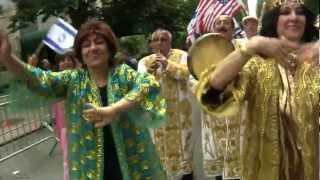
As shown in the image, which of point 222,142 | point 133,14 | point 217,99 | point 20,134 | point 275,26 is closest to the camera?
point 217,99

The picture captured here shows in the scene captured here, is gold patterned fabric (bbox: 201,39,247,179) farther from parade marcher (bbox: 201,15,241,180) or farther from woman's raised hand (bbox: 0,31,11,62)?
woman's raised hand (bbox: 0,31,11,62)

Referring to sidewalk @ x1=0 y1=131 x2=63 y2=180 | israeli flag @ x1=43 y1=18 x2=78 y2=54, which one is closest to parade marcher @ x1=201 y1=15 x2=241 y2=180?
israeli flag @ x1=43 y1=18 x2=78 y2=54

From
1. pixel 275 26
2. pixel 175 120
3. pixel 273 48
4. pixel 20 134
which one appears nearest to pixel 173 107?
pixel 175 120

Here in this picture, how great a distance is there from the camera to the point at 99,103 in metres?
3.36

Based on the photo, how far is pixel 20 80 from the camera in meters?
3.19

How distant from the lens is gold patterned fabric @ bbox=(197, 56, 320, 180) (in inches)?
99.2

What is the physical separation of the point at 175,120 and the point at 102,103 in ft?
8.83

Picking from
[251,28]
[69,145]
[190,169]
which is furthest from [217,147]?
[69,145]

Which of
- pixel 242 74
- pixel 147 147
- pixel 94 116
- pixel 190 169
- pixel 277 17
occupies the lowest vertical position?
pixel 190 169

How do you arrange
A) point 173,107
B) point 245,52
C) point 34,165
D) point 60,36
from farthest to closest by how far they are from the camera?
1. point 34,165
2. point 60,36
3. point 173,107
4. point 245,52

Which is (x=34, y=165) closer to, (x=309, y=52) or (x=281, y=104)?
(x=281, y=104)

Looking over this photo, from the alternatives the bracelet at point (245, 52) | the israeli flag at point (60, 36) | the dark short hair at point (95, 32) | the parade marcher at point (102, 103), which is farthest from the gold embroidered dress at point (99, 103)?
the israeli flag at point (60, 36)

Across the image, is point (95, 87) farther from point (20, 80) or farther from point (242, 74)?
point (242, 74)

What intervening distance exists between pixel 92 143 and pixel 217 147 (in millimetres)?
2666
